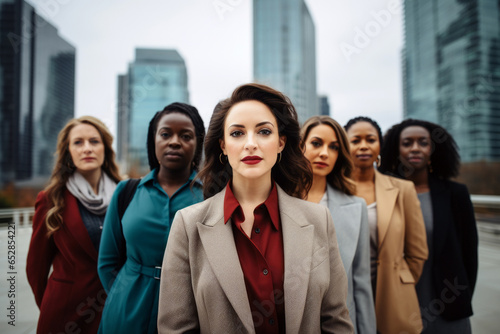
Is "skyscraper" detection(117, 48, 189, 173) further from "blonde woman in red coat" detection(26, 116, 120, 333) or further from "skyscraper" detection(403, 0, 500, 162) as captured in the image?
Result: "blonde woman in red coat" detection(26, 116, 120, 333)

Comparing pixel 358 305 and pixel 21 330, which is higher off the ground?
pixel 358 305

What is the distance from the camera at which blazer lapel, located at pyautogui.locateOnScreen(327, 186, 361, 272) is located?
6.92ft

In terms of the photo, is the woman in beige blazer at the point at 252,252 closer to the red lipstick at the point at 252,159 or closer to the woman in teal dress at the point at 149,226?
the red lipstick at the point at 252,159

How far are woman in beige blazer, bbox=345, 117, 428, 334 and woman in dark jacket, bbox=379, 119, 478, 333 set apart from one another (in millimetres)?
316

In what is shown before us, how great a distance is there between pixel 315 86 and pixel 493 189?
319ft

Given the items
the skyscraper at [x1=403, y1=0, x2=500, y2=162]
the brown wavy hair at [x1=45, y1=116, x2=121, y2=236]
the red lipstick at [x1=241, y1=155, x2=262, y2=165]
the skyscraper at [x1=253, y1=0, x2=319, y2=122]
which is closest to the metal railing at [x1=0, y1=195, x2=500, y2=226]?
the brown wavy hair at [x1=45, y1=116, x2=121, y2=236]

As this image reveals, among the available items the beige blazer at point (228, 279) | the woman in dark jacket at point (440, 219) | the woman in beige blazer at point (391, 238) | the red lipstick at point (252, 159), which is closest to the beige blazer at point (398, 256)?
the woman in beige blazer at point (391, 238)

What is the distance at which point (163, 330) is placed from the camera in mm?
1414

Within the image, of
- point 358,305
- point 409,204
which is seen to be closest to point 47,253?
point 358,305

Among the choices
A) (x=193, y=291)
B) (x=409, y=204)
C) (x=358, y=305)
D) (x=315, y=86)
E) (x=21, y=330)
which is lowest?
(x=21, y=330)

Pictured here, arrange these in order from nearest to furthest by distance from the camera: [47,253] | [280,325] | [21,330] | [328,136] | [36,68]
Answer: [280,325]
[328,136]
[47,253]
[21,330]
[36,68]

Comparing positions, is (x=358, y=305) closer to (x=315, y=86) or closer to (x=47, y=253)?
(x=47, y=253)

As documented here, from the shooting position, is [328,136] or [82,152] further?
[82,152]

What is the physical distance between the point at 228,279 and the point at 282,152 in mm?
973
